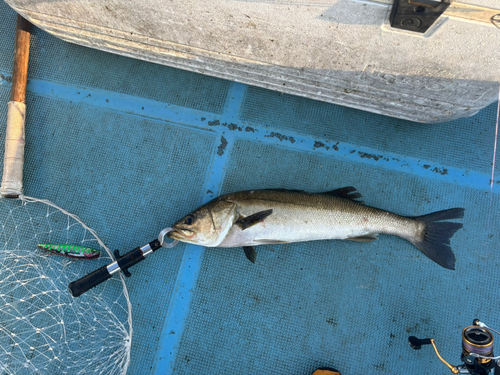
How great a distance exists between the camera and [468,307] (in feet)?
9.60

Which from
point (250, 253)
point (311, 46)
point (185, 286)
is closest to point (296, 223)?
point (250, 253)

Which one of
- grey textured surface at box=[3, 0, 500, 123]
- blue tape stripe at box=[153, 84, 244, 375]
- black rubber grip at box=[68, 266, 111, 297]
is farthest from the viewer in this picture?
blue tape stripe at box=[153, 84, 244, 375]

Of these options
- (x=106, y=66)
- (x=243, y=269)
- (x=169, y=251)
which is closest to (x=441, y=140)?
(x=243, y=269)

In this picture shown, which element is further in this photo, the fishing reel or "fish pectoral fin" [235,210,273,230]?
"fish pectoral fin" [235,210,273,230]

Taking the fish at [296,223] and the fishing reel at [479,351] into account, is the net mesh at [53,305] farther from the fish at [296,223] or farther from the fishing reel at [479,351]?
the fishing reel at [479,351]

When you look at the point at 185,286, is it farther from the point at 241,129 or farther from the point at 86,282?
the point at 241,129

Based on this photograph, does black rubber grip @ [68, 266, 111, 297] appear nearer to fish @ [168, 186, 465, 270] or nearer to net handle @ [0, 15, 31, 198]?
fish @ [168, 186, 465, 270]

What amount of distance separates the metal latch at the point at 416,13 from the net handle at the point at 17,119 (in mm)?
3315

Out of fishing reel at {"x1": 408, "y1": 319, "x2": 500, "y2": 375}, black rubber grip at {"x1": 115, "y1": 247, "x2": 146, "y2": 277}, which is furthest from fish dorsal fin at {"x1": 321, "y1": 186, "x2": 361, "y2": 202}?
black rubber grip at {"x1": 115, "y1": 247, "x2": 146, "y2": 277}

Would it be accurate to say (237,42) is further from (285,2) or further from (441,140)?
(441,140)

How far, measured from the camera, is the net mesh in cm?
281

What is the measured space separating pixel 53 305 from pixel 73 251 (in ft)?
1.84

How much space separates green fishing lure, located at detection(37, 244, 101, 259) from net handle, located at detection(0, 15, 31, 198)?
593mm

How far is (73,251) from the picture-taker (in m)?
2.86
